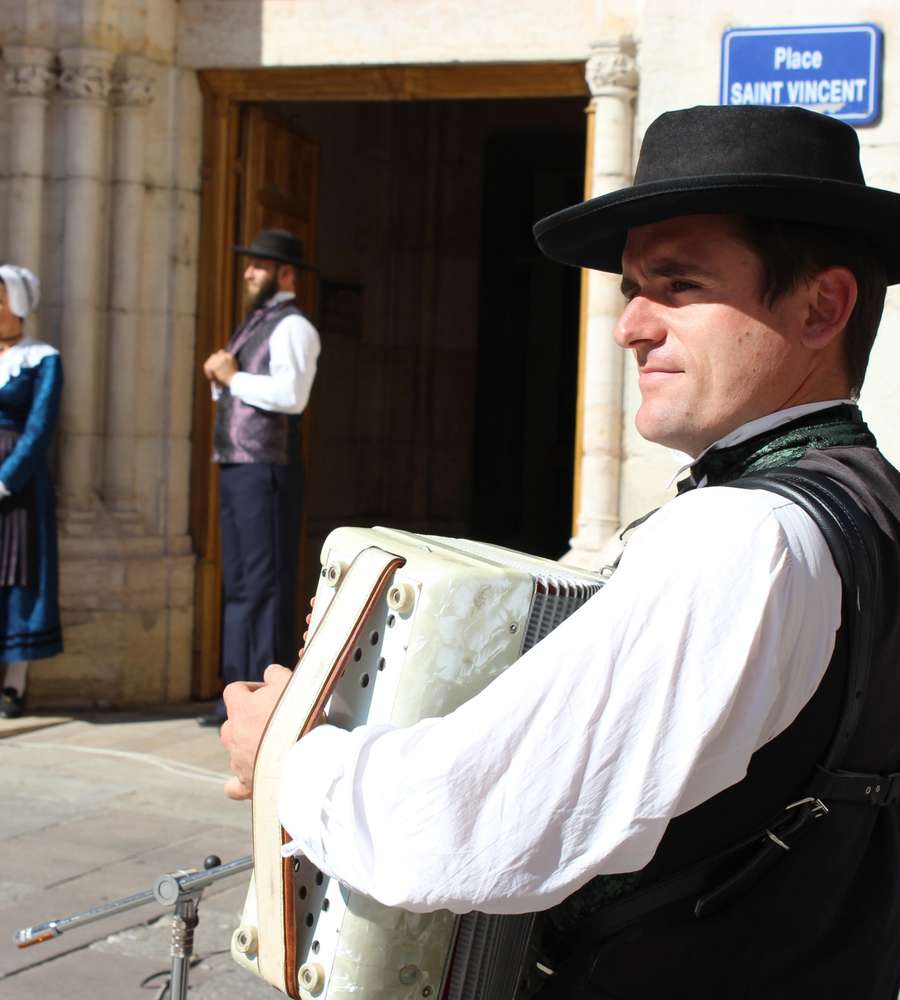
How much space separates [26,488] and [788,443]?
16.3ft

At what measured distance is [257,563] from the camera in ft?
19.5

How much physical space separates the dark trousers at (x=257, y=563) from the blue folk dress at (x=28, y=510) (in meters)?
0.69

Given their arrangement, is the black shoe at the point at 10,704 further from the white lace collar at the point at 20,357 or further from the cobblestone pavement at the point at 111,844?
the white lace collar at the point at 20,357

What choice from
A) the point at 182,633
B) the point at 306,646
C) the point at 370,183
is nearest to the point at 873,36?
the point at 182,633

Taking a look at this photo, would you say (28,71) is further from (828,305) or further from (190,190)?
(828,305)

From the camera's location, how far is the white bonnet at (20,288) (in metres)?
5.87

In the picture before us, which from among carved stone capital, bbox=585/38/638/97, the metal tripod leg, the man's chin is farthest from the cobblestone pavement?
carved stone capital, bbox=585/38/638/97

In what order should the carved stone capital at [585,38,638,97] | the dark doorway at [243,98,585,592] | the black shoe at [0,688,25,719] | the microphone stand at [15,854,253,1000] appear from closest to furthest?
the microphone stand at [15,854,253,1000], the carved stone capital at [585,38,638,97], the black shoe at [0,688,25,719], the dark doorway at [243,98,585,592]

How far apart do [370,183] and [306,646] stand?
8653 mm

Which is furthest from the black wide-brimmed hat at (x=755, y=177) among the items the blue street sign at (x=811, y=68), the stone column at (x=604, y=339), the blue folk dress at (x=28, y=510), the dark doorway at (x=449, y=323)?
the dark doorway at (x=449, y=323)

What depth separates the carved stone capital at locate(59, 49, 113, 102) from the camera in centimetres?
611

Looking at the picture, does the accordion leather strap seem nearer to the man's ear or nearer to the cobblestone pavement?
the man's ear

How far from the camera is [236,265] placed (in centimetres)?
650

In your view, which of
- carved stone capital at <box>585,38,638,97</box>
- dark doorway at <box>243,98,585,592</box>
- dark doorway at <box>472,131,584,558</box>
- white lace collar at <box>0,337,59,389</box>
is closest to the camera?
carved stone capital at <box>585,38,638,97</box>
